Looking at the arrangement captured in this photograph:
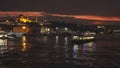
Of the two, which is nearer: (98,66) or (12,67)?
(12,67)

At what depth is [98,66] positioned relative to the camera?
35781 mm

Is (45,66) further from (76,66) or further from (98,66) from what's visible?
(98,66)

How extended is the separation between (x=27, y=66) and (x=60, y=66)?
3.64 m

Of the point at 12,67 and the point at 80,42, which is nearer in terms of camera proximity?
the point at 12,67

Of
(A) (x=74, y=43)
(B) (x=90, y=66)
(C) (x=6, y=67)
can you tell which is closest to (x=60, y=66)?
(B) (x=90, y=66)

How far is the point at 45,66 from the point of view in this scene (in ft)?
112

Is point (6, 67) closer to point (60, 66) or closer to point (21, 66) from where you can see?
point (21, 66)

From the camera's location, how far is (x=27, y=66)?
1337 inches

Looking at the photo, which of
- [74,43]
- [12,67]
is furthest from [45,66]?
[74,43]

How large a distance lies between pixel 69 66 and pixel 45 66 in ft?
9.16

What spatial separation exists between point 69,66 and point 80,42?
6336cm

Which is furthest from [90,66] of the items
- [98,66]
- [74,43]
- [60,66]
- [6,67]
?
[74,43]

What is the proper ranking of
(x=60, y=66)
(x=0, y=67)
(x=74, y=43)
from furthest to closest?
(x=74, y=43) < (x=60, y=66) < (x=0, y=67)

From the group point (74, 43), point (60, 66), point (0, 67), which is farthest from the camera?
point (74, 43)
